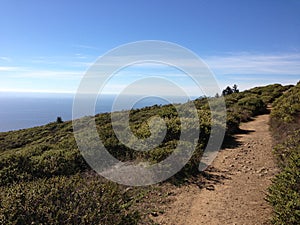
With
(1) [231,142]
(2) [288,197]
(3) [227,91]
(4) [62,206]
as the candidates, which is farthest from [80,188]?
(3) [227,91]

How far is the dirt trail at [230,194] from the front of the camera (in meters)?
5.36

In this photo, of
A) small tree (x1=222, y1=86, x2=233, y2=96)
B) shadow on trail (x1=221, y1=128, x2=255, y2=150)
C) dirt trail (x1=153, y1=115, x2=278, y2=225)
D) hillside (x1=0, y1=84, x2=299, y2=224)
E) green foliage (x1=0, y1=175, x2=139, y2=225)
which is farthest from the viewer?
small tree (x1=222, y1=86, x2=233, y2=96)

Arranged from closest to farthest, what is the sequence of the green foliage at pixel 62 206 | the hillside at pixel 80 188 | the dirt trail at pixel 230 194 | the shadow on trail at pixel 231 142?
the green foliage at pixel 62 206, the hillside at pixel 80 188, the dirt trail at pixel 230 194, the shadow on trail at pixel 231 142

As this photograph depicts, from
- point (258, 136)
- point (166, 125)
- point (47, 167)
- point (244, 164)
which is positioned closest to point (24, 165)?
point (47, 167)

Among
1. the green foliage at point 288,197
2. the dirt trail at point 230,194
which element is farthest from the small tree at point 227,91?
the green foliage at point 288,197

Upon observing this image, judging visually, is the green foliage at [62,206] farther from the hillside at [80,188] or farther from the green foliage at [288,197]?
the green foliage at [288,197]

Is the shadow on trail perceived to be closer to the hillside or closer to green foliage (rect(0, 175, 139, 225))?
the hillside

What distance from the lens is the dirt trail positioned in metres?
5.36

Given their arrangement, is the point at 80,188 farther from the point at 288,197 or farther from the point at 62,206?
the point at 288,197

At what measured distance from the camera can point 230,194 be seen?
644 centimetres

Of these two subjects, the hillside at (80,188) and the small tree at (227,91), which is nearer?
A: the hillside at (80,188)

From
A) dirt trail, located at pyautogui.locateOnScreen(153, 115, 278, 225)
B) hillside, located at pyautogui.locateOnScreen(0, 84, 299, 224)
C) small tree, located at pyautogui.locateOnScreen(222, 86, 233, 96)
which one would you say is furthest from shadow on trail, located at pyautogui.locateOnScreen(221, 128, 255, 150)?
small tree, located at pyautogui.locateOnScreen(222, 86, 233, 96)

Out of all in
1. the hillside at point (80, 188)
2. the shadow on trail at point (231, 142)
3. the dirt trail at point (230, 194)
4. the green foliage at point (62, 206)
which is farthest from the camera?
the shadow on trail at point (231, 142)

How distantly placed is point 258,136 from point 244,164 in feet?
14.6
